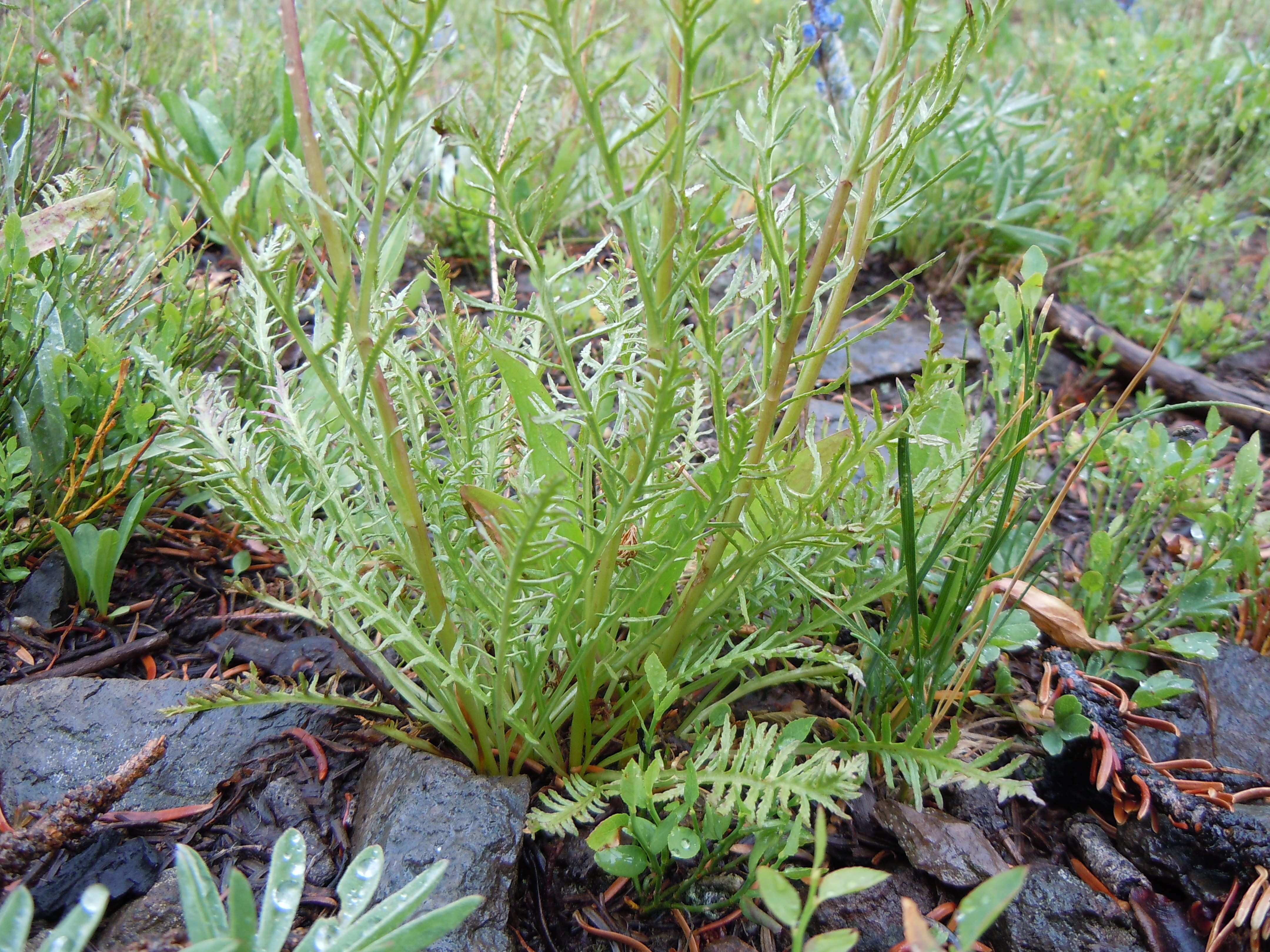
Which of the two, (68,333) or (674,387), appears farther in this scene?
(68,333)

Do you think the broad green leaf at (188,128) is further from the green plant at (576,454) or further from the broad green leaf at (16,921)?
the broad green leaf at (16,921)

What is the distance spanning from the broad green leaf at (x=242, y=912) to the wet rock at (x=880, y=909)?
0.74m

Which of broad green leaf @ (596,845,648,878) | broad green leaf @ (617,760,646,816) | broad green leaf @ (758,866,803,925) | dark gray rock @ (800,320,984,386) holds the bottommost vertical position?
dark gray rock @ (800,320,984,386)

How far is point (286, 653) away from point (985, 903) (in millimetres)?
1244

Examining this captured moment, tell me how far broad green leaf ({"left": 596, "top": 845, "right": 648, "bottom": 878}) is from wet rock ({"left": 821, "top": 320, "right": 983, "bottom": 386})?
5.97 feet

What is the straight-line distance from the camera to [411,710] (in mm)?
1302

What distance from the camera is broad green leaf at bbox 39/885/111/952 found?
697mm

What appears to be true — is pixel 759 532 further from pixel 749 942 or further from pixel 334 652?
pixel 334 652

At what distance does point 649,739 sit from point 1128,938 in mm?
769

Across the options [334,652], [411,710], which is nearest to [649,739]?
[411,710]

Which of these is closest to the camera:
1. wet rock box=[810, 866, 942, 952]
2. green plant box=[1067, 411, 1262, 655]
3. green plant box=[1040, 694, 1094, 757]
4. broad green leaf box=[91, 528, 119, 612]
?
wet rock box=[810, 866, 942, 952]

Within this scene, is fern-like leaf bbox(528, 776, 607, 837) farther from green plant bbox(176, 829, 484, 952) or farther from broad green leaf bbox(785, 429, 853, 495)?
broad green leaf bbox(785, 429, 853, 495)

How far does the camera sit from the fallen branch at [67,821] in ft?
3.15

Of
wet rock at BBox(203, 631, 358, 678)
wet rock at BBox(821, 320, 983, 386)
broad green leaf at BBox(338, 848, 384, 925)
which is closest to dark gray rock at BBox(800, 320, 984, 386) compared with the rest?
wet rock at BBox(821, 320, 983, 386)
